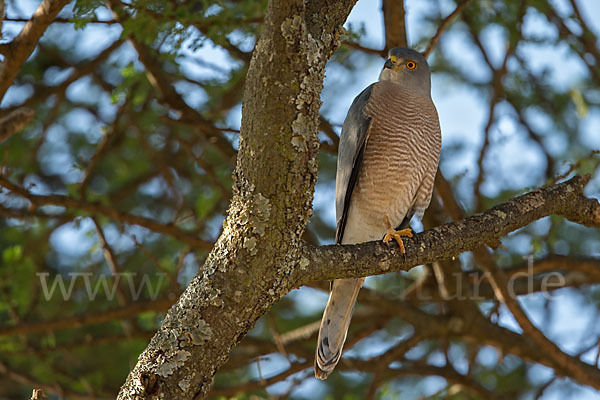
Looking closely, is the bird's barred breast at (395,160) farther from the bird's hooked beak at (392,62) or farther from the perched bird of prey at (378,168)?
the bird's hooked beak at (392,62)

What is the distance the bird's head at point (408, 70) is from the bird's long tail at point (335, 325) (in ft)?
5.22

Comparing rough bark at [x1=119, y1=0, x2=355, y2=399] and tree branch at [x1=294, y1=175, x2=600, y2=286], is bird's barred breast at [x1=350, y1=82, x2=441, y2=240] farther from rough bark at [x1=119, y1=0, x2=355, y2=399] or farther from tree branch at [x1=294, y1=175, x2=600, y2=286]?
rough bark at [x1=119, y1=0, x2=355, y2=399]

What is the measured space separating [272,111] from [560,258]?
375 centimetres

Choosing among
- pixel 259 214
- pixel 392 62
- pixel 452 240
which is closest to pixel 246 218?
pixel 259 214

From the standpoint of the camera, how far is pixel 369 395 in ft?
17.4

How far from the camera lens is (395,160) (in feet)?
15.5

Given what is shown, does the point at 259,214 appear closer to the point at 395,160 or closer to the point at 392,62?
the point at 395,160

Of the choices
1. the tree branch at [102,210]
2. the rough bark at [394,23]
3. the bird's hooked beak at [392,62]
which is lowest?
the tree branch at [102,210]

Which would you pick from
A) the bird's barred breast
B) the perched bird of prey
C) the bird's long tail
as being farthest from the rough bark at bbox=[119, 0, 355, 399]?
the bird's barred breast

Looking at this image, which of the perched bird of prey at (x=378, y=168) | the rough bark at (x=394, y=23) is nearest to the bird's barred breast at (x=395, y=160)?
the perched bird of prey at (x=378, y=168)

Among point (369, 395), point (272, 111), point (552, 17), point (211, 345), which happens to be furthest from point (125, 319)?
point (552, 17)

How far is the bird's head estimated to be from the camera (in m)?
4.90

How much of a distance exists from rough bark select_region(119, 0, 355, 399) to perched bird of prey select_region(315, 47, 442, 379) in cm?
173

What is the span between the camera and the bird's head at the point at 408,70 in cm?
490
